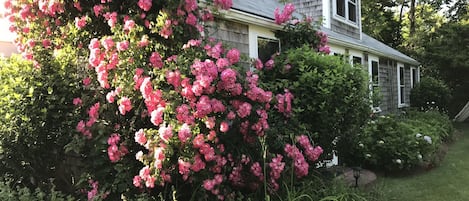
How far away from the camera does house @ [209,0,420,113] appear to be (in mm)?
6219

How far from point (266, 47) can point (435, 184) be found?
347 cm

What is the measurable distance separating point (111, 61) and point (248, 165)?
1.72 m

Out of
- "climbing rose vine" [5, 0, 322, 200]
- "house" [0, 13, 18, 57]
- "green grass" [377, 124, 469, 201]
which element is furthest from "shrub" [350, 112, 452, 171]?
"house" [0, 13, 18, 57]

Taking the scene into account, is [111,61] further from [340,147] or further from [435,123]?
[435,123]

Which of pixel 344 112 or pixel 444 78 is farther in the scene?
pixel 444 78

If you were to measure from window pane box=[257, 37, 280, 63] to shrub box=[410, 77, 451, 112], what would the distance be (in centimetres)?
1053

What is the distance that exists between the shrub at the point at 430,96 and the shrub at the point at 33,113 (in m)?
14.4

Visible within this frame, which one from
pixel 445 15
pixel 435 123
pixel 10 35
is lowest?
pixel 435 123

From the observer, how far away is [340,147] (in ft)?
19.7

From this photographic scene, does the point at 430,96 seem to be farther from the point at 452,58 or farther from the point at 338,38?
the point at 338,38

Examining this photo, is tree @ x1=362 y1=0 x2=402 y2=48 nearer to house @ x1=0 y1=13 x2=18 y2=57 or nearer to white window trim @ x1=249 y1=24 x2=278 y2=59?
white window trim @ x1=249 y1=24 x2=278 y2=59

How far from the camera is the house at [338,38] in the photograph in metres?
6.22

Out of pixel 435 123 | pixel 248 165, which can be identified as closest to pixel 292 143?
pixel 248 165

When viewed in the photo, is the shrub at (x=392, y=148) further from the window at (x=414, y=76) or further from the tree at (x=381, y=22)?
the tree at (x=381, y=22)
